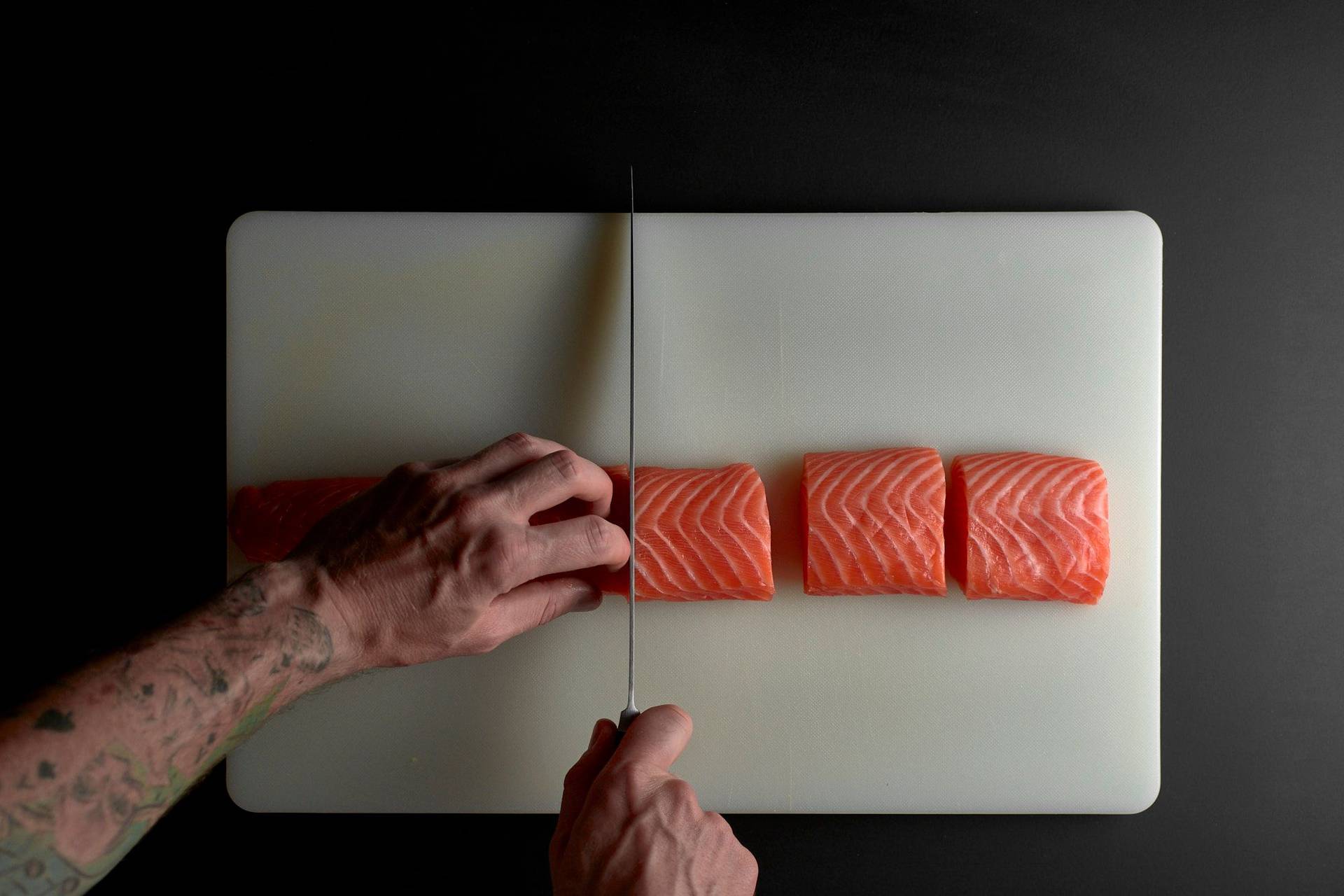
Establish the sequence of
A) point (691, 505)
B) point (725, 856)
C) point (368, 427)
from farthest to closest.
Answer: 1. point (368, 427)
2. point (691, 505)
3. point (725, 856)

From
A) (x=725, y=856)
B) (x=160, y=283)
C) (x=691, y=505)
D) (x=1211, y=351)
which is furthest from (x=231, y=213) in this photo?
(x=1211, y=351)

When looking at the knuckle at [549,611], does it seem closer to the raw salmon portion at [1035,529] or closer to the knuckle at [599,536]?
the knuckle at [599,536]

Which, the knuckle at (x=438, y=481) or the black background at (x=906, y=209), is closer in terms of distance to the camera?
the knuckle at (x=438, y=481)

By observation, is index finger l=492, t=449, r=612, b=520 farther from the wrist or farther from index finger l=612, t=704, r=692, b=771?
index finger l=612, t=704, r=692, b=771

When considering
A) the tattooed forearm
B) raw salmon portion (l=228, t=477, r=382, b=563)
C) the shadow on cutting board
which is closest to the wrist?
the tattooed forearm

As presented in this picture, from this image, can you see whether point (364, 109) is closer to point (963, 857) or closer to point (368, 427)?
point (368, 427)

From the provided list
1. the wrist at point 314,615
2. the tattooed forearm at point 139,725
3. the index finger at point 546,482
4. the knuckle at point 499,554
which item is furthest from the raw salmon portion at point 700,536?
the tattooed forearm at point 139,725

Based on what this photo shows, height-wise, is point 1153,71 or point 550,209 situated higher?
point 1153,71
